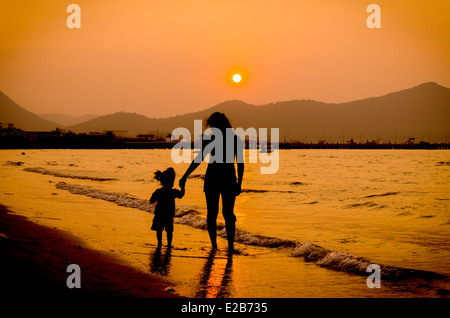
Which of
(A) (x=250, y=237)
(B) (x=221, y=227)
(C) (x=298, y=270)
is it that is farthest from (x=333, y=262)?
(B) (x=221, y=227)

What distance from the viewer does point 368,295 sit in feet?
18.1

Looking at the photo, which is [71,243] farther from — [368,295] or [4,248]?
[368,295]

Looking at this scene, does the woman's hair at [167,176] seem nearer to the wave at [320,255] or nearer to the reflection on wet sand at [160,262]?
the reflection on wet sand at [160,262]

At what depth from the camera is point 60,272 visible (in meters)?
5.17

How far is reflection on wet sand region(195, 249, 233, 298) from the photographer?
5.35 meters

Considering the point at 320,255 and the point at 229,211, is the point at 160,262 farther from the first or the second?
the point at 320,255

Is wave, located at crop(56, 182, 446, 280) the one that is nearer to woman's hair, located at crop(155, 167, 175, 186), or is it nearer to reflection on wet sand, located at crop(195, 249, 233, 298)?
reflection on wet sand, located at crop(195, 249, 233, 298)

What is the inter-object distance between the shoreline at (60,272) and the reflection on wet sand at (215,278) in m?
0.39

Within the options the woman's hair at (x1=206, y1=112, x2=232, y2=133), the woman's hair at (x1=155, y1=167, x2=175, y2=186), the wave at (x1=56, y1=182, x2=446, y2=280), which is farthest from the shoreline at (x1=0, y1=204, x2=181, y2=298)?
the wave at (x1=56, y1=182, x2=446, y2=280)

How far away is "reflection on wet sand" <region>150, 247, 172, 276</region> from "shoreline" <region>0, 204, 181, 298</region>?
263 mm

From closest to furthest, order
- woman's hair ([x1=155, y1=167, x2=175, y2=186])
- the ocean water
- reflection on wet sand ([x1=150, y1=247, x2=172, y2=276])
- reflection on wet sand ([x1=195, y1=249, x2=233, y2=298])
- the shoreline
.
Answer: the shoreline
reflection on wet sand ([x1=195, y1=249, x2=233, y2=298])
the ocean water
reflection on wet sand ([x1=150, y1=247, x2=172, y2=276])
woman's hair ([x1=155, y1=167, x2=175, y2=186])

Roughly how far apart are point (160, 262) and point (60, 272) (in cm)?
198

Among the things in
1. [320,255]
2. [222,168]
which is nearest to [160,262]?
[222,168]
